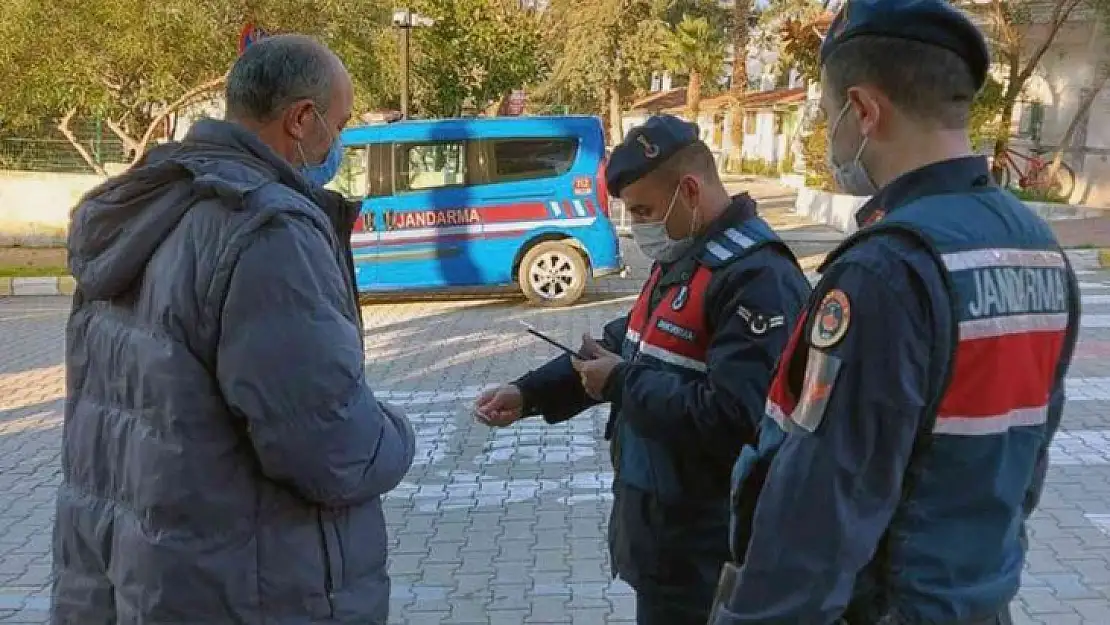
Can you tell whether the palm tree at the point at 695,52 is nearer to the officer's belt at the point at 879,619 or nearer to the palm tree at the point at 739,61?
the palm tree at the point at 739,61

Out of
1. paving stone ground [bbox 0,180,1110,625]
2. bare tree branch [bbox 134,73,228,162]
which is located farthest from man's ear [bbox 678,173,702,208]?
bare tree branch [bbox 134,73,228,162]

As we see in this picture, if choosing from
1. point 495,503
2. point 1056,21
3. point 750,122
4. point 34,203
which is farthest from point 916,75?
point 750,122

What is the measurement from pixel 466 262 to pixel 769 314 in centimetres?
890

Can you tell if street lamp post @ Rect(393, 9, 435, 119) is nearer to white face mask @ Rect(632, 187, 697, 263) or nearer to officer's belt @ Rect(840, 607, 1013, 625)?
white face mask @ Rect(632, 187, 697, 263)

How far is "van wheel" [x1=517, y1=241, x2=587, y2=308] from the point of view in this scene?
11039 mm

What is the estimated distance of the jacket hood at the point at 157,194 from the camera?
1.87 meters

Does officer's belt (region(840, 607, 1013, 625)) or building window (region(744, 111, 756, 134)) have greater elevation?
building window (region(744, 111, 756, 134))

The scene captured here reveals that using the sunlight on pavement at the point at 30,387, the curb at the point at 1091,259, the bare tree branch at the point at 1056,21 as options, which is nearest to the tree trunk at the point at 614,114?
the bare tree branch at the point at 1056,21

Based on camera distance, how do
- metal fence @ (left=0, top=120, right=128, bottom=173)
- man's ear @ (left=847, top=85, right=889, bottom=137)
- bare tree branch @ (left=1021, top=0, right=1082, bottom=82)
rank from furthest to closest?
bare tree branch @ (left=1021, top=0, right=1082, bottom=82)
metal fence @ (left=0, top=120, right=128, bottom=173)
man's ear @ (left=847, top=85, right=889, bottom=137)

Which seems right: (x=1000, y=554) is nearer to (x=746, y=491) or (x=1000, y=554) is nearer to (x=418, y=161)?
(x=746, y=491)

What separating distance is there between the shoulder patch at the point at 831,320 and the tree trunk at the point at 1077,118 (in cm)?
1906

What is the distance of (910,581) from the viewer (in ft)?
5.01

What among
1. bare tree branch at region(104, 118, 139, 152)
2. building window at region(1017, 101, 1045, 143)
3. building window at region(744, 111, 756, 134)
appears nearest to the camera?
bare tree branch at region(104, 118, 139, 152)

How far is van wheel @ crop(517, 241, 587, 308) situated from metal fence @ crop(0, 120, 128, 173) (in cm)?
909
